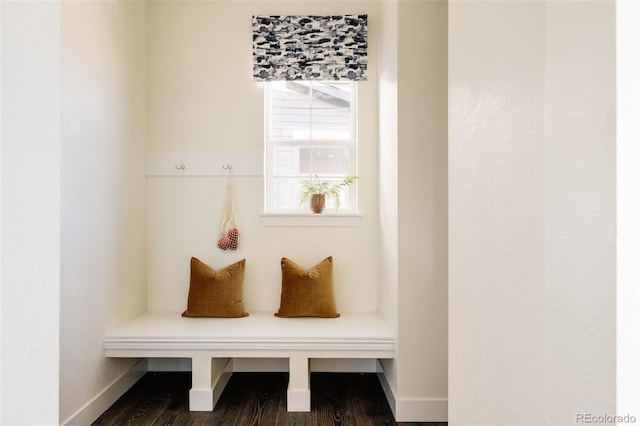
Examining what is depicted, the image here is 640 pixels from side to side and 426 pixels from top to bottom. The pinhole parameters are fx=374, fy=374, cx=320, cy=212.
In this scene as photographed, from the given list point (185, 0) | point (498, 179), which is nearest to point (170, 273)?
point (185, 0)

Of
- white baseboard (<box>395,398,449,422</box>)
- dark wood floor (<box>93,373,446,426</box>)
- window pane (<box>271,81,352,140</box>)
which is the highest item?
window pane (<box>271,81,352,140</box>)

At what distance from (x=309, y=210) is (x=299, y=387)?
1.20 meters

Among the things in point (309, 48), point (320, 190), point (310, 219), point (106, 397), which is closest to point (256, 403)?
point (106, 397)

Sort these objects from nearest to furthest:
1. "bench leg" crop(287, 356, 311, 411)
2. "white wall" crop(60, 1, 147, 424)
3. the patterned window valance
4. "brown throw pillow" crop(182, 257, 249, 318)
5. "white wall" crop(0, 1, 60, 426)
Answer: "white wall" crop(0, 1, 60, 426) → "white wall" crop(60, 1, 147, 424) → "bench leg" crop(287, 356, 311, 411) → "brown throw pillow" crop(182, 257, 249, 318) → the patterned window valance

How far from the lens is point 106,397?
2146 millimetres

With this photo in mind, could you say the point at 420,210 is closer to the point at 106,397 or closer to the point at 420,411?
the point at 420,411

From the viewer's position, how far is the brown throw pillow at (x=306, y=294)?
8.23 ft

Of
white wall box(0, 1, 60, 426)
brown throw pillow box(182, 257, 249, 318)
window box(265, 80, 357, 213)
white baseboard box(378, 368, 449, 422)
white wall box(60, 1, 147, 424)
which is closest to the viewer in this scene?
white wall box(0, 1, 60, 426)

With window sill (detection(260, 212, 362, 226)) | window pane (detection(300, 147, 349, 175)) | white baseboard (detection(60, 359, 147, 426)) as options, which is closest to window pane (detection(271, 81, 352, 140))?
window pane (detection(300, 147, 349, 175))

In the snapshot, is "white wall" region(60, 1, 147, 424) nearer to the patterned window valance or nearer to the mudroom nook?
the mudroom nook

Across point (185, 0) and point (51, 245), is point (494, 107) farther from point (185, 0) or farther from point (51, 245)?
point (185, 0)

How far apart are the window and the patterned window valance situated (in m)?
0.12

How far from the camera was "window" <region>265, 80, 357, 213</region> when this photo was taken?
279 centimetres

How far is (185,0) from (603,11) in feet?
9.24
